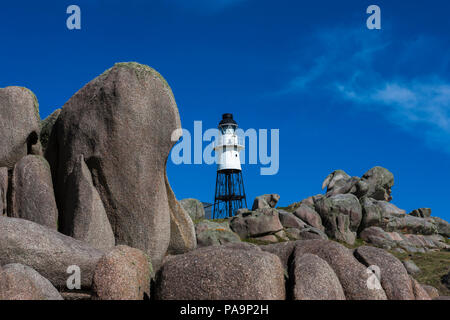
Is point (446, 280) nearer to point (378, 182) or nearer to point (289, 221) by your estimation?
point (289, 221)

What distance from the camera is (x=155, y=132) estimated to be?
16.3 metres

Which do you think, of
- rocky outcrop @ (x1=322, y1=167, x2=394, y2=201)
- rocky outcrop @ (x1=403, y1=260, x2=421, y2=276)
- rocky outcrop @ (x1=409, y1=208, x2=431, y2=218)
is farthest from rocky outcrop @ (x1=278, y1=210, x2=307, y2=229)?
rocky outcrop @ (x1=409, y1=208, x2=431, y2=218)

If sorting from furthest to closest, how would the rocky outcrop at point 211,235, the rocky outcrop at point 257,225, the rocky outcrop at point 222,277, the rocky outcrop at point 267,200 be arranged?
the rocky outcrop at point 267,200 → the rocky outcrop at point 257,225 → the rocky outcrop at point 211,235 → the rocky outcrop at point 222,277

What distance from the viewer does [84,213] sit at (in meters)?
15.0

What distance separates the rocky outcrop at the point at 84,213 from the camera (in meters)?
14.9

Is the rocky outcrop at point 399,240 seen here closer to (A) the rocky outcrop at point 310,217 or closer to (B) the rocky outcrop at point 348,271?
(A) the rocky outcrop at point 310,217

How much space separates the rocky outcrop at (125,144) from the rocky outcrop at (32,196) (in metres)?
0.54

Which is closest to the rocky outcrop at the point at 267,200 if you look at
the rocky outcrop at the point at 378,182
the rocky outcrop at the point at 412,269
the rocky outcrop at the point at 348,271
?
the rocky outcrop at the point at 378,182

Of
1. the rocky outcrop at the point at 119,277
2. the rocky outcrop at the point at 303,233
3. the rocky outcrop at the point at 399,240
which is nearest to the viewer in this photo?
the rocky outcrop at the point at 119,277

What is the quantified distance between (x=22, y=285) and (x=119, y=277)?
191 cm

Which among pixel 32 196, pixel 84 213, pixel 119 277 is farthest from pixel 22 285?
pixel 32 196

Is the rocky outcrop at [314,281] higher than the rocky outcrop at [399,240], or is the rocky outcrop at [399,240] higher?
the rocky outcrop at [399,240]
